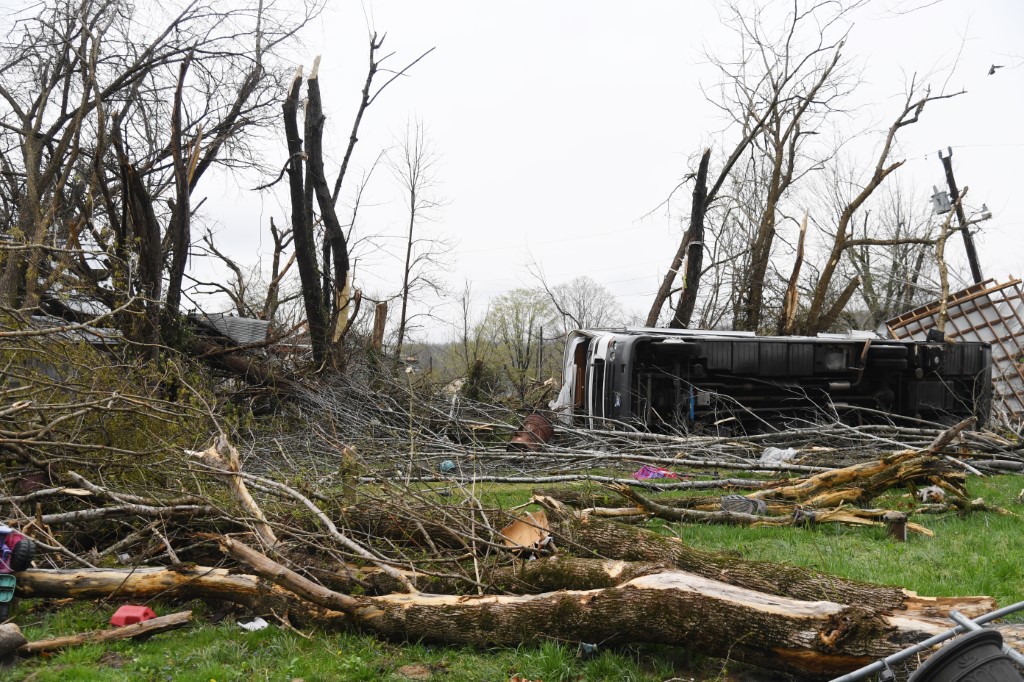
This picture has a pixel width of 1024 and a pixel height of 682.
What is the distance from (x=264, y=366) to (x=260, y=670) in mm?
7738

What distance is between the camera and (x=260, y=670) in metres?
2.92

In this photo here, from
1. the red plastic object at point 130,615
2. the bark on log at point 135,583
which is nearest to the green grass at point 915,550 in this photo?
the bark on log at point 135,583

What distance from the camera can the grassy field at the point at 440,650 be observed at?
2.82 meters

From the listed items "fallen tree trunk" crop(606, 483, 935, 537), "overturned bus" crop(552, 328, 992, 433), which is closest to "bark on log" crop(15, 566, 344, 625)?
"fallen tree trunk" crop(606, 483, 935, 537)

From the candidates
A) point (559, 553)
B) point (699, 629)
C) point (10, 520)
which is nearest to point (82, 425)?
point (10, 520)

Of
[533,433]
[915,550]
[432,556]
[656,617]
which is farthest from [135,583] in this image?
[533,433]

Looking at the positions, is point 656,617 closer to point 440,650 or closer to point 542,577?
point 542,577

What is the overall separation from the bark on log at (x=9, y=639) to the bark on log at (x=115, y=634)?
1.3 inches

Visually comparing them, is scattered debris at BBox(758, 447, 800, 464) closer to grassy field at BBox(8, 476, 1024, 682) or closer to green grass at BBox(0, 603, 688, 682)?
grassy field at BBox(8, 476, 1024, 682)

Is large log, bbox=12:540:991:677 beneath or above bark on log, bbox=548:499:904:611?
beneath

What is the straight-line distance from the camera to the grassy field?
2.82 metres

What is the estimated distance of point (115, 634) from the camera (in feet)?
11.2

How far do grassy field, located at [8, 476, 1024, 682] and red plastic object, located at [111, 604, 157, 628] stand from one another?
0.17m

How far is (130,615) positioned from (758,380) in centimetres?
757
